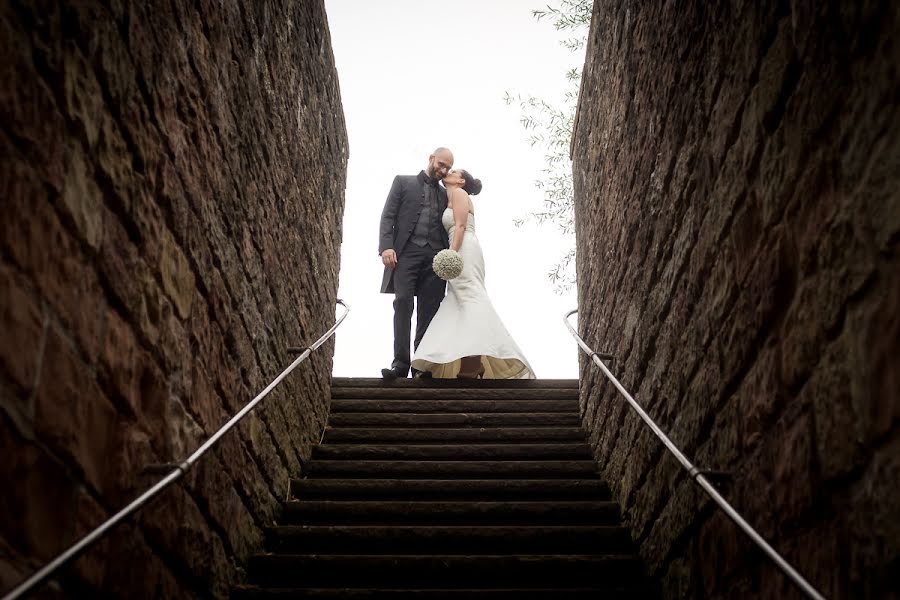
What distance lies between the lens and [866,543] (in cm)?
138

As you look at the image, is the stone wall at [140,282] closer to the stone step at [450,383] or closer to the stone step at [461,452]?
the stone step at [461,452]

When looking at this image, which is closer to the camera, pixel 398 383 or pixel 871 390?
pixel 871 390

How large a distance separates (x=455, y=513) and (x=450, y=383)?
198 centimetres

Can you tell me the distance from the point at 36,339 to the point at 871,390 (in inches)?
58.3

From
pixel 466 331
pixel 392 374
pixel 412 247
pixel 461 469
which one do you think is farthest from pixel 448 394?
pixel 412 247

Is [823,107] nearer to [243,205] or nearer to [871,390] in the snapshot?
[871,390]

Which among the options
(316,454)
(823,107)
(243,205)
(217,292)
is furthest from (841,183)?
(316,454)

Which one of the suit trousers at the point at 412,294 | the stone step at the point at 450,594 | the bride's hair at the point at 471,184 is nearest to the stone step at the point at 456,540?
the stone step at the point at 450,594

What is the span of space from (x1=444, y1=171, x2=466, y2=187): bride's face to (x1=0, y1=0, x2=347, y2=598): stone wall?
104 inches

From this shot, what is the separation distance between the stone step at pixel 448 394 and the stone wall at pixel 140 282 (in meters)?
1.46

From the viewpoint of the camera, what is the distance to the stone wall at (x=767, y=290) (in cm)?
140

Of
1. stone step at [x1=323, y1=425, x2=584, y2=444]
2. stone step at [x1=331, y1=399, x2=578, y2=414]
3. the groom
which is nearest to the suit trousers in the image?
the groom

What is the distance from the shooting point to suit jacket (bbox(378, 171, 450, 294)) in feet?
19.7

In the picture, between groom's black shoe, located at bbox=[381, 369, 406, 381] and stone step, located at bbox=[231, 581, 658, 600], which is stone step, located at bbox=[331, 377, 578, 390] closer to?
groom's black shoe, located at bbox=[381, 369, 406, 381]
